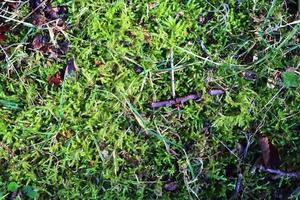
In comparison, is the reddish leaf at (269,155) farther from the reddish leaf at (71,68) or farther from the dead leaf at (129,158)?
the reddish leaf at (71,68)

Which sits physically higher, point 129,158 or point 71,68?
point 71,68

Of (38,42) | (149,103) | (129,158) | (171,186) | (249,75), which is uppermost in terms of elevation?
(38,42)

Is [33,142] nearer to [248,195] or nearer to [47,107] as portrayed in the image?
[47,107]

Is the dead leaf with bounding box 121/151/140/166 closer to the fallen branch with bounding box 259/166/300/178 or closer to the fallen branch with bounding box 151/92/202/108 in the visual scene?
the fallen branch with bounding box 151/92/202/108

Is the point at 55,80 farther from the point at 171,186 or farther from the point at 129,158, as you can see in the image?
the point at 171,186

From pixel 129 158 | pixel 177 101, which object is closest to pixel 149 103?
pixel 177 101

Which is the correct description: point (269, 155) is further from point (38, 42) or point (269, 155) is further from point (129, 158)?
point (38, 42)

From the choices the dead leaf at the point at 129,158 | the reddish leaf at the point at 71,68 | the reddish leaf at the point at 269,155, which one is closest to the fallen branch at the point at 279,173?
the reddish leaf at the point at 269,155

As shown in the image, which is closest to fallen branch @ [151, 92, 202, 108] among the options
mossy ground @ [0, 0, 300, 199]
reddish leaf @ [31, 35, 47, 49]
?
mossy ground @ [0, 0, 300, 199]

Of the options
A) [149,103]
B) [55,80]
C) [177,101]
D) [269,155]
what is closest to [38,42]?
[55,80]
